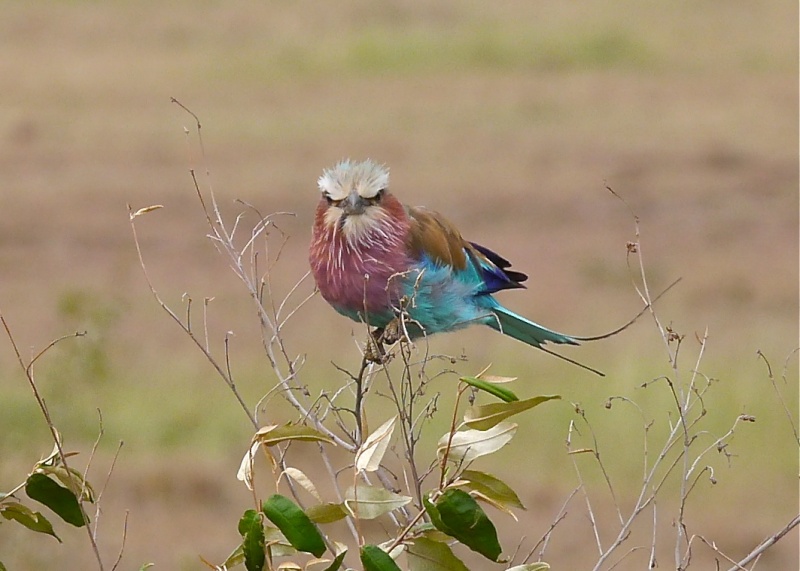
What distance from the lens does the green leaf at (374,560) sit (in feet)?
6.44

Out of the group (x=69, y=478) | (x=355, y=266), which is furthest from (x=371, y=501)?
(x=355, y=266)

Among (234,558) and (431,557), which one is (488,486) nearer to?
(431,557)

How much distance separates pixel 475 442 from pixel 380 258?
115 centimetres

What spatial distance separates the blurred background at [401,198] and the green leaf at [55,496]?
1171 millimetres

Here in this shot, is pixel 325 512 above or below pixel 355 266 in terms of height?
above

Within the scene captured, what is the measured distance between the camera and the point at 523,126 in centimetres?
1628

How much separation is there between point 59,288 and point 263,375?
3.12m

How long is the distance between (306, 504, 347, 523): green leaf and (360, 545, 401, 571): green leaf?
0.13 metres

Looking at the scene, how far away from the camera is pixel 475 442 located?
7.00 ft

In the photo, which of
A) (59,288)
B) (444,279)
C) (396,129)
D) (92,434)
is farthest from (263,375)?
(396,129)

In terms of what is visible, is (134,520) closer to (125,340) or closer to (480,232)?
(125,340)

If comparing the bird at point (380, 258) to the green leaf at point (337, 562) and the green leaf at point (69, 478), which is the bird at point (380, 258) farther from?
the green leaf at point (337, 562)

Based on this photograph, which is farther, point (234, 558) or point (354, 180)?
point (354, 180)

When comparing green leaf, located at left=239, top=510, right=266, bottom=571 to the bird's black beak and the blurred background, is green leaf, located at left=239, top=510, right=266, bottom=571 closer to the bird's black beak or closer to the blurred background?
the bird's black beak
